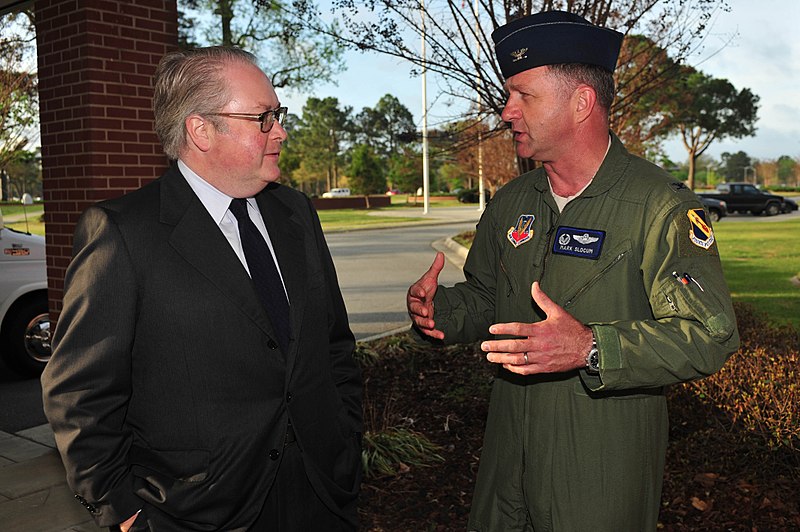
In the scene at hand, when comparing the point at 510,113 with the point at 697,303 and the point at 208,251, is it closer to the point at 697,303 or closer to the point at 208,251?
the point at 697,303

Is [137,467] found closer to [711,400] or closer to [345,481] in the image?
[345,481]

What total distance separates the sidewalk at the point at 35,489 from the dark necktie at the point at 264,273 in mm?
2546

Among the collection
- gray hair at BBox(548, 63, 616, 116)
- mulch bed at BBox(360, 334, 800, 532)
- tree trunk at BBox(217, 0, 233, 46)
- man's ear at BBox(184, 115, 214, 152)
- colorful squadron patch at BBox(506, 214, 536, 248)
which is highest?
tree trunk at BBox(217, 0, 233, 46)

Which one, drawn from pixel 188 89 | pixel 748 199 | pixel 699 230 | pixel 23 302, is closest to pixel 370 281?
pixel 23 302

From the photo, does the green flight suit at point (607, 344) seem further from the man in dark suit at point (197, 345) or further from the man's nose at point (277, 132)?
the man's nose at point (277, 132)

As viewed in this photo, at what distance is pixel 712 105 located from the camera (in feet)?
144

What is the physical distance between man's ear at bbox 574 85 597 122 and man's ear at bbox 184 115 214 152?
1120 mm

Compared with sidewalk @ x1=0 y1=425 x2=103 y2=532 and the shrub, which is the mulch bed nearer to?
the shrub

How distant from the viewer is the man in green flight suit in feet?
6.42

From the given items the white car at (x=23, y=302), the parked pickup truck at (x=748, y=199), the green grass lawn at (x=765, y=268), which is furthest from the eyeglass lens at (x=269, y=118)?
the parked pickup truck at (x=748, y=199)

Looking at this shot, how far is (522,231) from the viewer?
2465 mm

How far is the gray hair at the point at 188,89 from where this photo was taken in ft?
7.09

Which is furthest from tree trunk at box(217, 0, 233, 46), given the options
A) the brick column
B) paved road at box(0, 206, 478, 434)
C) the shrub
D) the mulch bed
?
the shrub

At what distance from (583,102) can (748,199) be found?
39081 millimetres
